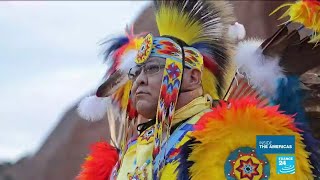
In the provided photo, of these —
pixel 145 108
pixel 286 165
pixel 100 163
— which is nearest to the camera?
pixel 286 165

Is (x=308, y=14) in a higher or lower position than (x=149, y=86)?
higher

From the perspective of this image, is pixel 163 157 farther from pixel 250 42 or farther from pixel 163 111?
pixel 250 42

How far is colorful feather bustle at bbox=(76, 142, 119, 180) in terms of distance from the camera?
2338mm

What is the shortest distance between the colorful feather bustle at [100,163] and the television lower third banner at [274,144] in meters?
0.67

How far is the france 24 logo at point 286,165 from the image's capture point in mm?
1806

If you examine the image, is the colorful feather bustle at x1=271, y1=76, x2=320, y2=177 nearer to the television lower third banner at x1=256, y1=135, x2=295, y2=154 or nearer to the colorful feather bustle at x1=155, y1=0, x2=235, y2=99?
the television lower third banner at x1=256, y1=135, x2=295, y2=154

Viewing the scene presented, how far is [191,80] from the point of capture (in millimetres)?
2096

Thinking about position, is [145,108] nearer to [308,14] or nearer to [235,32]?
[235,32]

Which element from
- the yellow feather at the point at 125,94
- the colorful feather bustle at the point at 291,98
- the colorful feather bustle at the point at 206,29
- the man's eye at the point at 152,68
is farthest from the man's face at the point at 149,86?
the colorful feather bustle at the point at 291,98

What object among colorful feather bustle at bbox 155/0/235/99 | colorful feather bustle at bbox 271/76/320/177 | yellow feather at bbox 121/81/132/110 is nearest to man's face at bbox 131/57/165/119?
colorful feather bustle at bbox 155/0/235/99

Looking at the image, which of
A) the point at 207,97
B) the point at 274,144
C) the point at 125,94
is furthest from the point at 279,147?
the point at 125,94

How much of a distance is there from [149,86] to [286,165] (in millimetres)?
505

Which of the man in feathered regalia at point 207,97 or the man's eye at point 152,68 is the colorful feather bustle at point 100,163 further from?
the man's eye at point 152,68

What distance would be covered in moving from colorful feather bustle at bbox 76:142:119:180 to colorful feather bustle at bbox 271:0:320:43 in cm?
81
